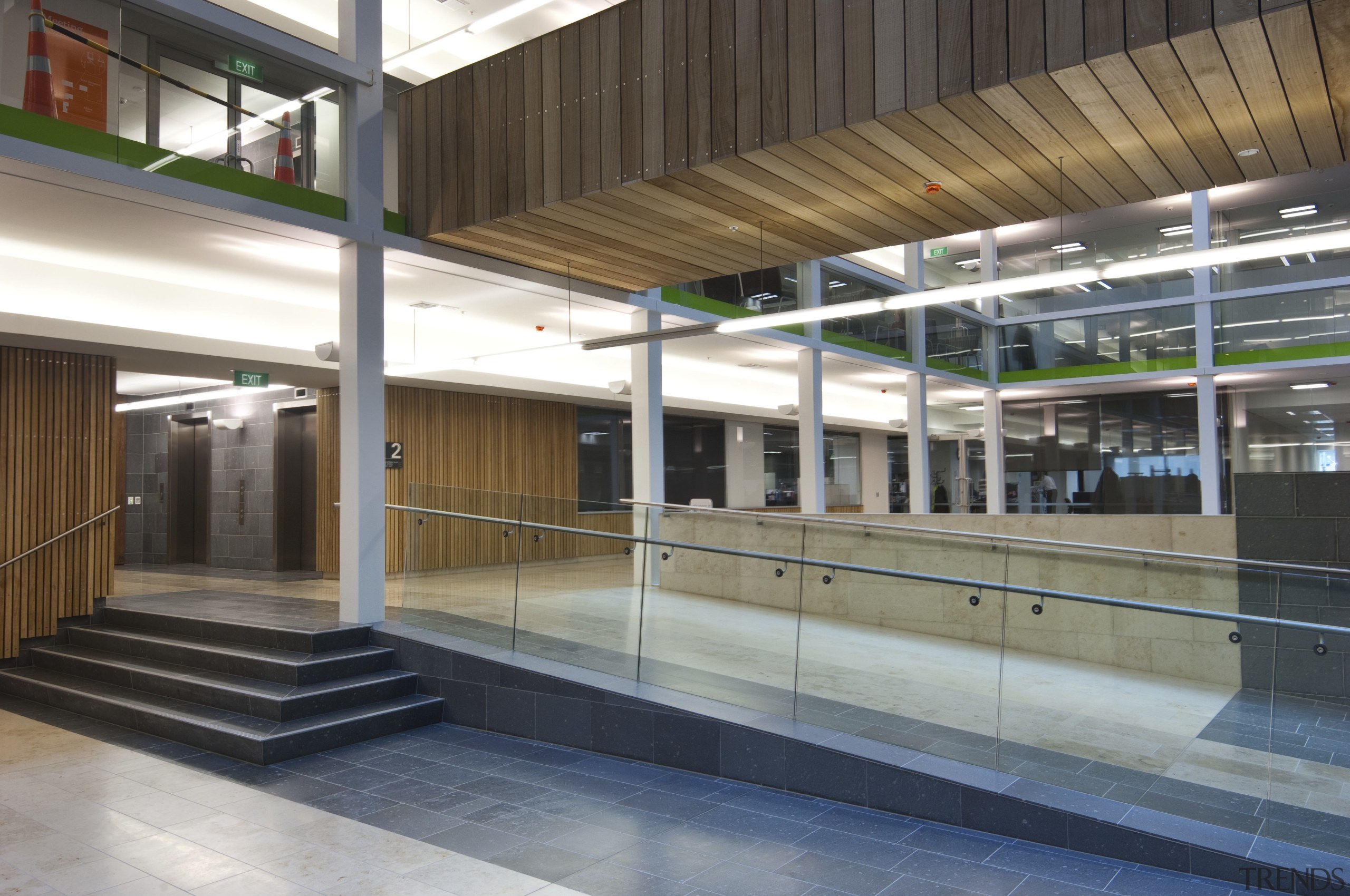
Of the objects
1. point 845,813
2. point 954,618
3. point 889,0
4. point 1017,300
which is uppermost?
point 1017,300

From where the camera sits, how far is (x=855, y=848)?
12.5 ft

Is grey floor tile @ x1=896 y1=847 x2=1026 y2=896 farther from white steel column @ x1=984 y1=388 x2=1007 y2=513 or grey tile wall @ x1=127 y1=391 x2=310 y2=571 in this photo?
white steel column @ x1=984 y1=388 x2=1007 y2=513

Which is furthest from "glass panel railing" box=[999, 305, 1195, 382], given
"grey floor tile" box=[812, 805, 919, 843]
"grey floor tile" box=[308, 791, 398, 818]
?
"grey floor tile" box=[308, 791, 398, 818]

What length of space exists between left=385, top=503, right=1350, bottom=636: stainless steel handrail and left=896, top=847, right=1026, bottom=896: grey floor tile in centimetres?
127

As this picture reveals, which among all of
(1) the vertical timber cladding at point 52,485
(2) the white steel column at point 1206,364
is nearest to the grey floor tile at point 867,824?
(1) the vertical timber cladding at point 52,485

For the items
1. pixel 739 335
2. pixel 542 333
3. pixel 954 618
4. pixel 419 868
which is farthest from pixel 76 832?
pixel 739 335

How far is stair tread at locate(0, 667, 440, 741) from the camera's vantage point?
17.6 ft

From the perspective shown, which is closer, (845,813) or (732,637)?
(845,813)

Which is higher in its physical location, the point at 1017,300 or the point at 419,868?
the point at 1017,300

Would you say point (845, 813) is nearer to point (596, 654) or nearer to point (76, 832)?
point (596, 654)

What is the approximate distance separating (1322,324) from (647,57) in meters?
15.2

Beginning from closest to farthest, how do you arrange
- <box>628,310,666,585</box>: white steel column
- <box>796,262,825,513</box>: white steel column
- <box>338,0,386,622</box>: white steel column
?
<box>338,0,386,622</box>: white steel column < <box>628,310,666,585</box>: white steel column < <box>796,262,825,513</box>: white steel column

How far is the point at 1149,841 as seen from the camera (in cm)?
357

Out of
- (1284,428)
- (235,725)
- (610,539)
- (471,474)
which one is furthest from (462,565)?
(1284,428)
